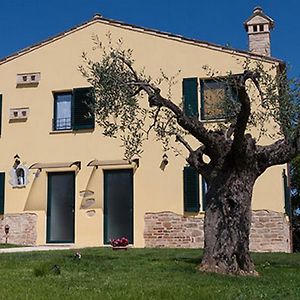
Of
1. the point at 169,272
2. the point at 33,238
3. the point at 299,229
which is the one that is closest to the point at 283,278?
the point at 169,272

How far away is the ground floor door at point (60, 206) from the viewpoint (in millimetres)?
18136

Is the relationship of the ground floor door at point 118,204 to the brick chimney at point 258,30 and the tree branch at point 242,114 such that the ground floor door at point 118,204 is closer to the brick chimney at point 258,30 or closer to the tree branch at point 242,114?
the brick chimney at point 258,30

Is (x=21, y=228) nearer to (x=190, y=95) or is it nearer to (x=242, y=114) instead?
(x=190, y=95)

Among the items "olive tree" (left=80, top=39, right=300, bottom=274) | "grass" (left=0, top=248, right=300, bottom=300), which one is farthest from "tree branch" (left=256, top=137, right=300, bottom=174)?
"grass" (left=0, top=248, right=300, bottom=300)

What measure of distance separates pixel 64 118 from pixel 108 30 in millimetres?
3121

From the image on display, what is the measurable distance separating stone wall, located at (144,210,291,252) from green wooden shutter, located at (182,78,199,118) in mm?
3096

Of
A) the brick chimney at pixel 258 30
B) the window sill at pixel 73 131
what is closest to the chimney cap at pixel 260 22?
the brick chimney at pixel 258 30

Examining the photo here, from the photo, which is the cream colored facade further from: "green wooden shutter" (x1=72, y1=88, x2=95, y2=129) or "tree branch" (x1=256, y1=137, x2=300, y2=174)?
"tree branch" (x1=256, y1=137, x2=300, y2=174)

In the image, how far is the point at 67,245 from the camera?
17531mm

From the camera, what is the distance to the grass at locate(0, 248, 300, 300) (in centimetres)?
753

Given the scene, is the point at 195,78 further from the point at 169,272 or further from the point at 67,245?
the point at 169,272

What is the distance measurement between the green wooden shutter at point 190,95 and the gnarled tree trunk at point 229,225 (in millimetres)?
6955

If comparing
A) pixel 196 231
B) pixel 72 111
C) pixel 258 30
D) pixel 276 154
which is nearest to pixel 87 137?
pixel 72 111

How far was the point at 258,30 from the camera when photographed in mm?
18406
